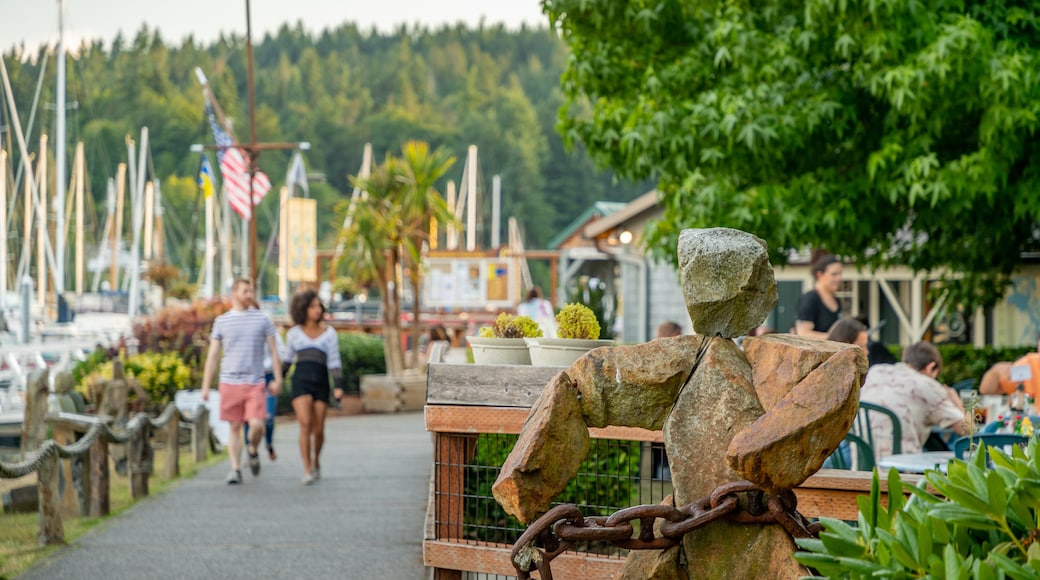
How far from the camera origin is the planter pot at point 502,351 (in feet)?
17.0

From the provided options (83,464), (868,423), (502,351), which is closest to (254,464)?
(83,464)

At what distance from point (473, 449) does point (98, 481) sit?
5.99 meters

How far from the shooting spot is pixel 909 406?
321 inches

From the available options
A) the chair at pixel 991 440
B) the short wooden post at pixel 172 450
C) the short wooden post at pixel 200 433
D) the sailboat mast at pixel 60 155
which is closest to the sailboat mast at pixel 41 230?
the sailboat mast at pixel 60 155

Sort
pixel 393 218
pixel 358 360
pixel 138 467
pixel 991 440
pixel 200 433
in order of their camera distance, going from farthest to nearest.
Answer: pixel 358 360 < pixel 393 218 < pixel 200 433 < pixel 138 467 < pixel 991 440

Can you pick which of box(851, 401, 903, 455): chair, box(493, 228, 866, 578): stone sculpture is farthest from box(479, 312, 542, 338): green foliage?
box(851, 401, 903, 455): chair

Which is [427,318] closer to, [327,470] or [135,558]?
[327,470]

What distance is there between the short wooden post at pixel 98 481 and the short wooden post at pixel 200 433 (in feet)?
14.9

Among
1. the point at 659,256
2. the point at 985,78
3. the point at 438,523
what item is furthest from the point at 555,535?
the point at 659,256

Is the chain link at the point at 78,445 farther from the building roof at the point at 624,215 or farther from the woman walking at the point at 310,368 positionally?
the building roof at the point at 624,215

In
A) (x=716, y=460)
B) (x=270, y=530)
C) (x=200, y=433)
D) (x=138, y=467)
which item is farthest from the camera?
(x=200, y=433)

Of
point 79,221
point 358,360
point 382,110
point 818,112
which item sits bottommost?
point 358,360

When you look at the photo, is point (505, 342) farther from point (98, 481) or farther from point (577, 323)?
point (98, 481)

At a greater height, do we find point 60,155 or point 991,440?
point 60,155
